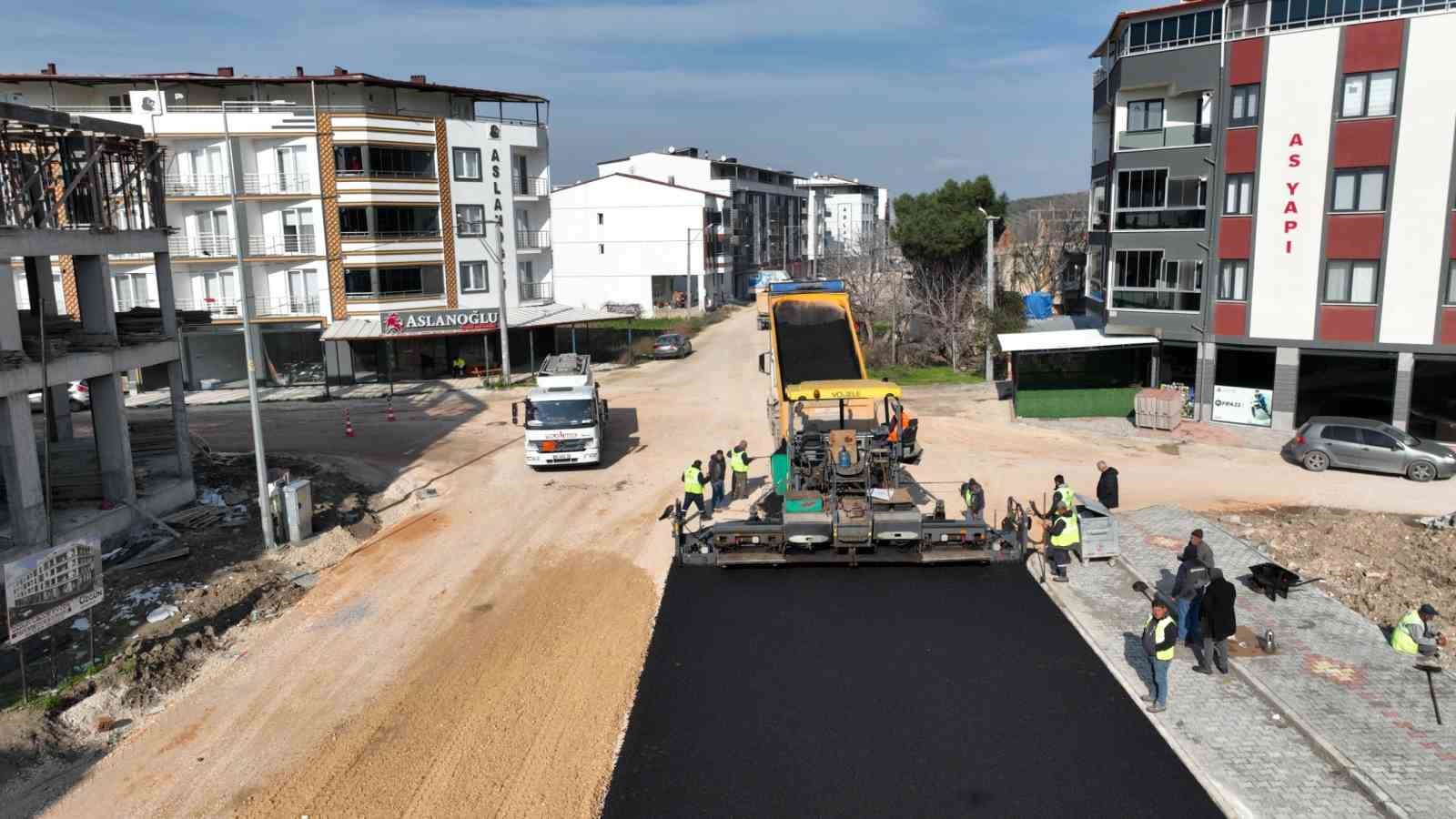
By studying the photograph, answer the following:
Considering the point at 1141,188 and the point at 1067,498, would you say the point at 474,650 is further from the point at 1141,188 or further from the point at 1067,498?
the point at 1141,188

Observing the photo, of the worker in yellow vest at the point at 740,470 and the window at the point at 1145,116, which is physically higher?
the window at the point at 1145,116

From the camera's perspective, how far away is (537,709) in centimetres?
1270

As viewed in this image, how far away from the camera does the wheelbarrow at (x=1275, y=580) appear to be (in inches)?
642

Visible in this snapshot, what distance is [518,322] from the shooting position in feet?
150

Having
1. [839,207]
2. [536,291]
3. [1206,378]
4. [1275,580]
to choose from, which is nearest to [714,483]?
[1275,580]

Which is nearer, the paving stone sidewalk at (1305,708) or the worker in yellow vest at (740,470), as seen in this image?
the paving stone sidewalk at (1305,708)

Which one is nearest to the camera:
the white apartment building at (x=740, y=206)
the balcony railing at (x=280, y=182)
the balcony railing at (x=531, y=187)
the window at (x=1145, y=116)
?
the window at (x=1145, y=116)

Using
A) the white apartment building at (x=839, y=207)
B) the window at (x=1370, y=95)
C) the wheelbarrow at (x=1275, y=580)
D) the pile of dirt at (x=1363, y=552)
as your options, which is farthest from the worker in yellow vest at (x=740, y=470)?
the white apartment building at (x=839, y=207)

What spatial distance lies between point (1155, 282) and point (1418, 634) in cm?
2151

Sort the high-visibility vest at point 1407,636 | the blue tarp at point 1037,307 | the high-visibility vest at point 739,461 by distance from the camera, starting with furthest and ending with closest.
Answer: the blue tarp at point 1037,307, the high-visibility vest at point 739,461, the high-visibility vest at point 1407,636

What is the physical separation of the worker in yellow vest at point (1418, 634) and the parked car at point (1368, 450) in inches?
510

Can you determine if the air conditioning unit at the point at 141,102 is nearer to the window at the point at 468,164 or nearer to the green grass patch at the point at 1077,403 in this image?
the window at the point at 468,164

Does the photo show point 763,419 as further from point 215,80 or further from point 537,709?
point 215,80

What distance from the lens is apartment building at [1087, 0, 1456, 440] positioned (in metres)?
27.6
